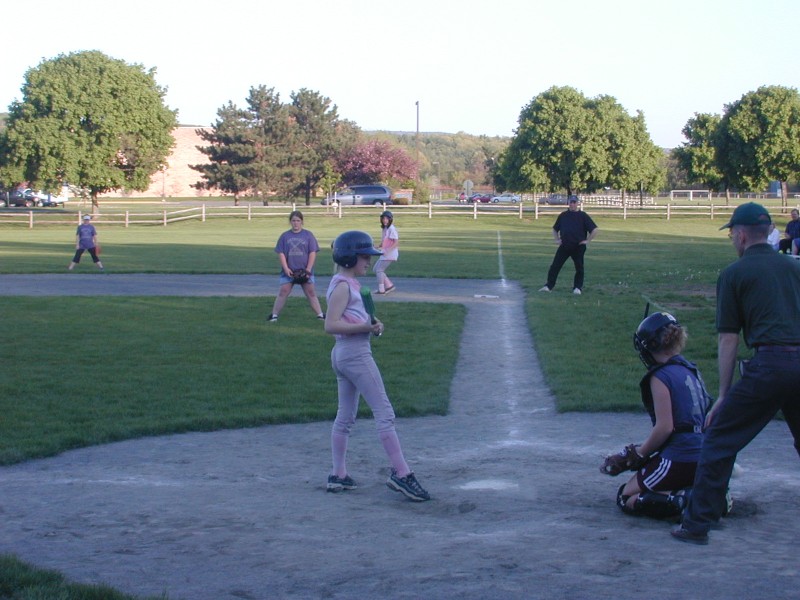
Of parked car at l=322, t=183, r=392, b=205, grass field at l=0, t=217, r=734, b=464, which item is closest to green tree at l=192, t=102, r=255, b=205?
parked car at l=322, t=183, r=392, b=205

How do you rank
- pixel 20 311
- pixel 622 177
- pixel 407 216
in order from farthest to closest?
pixel 622 177 → pixel 407 216 → pixel 20 311

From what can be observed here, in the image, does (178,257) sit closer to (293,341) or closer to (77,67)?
(293,341)

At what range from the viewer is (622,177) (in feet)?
231

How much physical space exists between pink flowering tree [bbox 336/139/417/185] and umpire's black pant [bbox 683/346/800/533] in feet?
295

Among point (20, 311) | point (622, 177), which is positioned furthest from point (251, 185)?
point (20, 311)

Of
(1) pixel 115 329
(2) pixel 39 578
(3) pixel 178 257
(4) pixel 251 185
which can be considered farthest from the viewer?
(4) pixel 251 185

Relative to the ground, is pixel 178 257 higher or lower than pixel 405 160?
lower

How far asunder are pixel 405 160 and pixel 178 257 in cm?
6973

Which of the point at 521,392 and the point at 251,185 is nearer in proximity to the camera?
the point at 521,392

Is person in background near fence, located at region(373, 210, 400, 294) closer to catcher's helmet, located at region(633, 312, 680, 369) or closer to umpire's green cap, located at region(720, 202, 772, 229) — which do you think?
catcher's helmet, located at region(633, 312, 680, 369)

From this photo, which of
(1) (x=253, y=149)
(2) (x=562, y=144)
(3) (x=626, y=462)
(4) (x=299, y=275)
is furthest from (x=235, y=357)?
(1) (x=253, y=149)

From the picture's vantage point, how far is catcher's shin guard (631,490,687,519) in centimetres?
558

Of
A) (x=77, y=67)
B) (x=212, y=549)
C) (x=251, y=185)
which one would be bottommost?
(x=212, y=549)

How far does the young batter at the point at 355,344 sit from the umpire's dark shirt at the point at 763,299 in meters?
2.23
